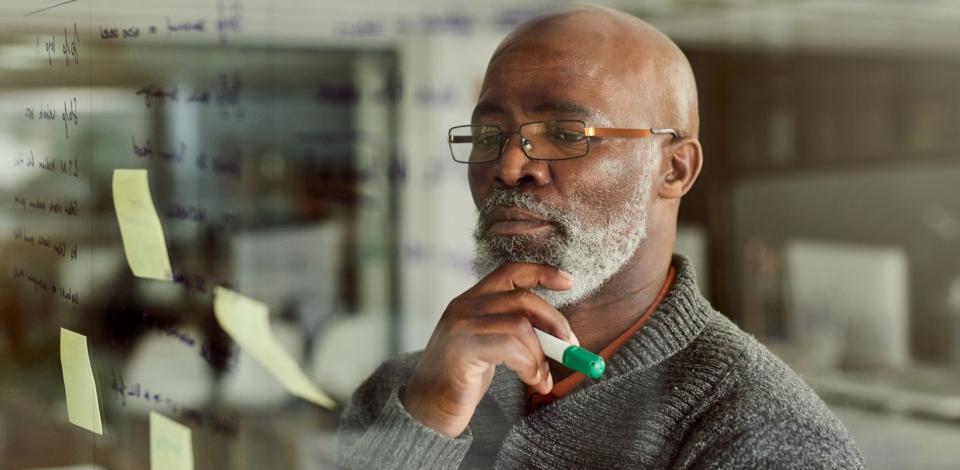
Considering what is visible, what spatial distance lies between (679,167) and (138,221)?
503 millimetres

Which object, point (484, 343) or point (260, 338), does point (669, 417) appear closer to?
point (484, 343)

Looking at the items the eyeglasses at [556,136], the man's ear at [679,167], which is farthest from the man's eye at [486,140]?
the man's ear at [679,167]

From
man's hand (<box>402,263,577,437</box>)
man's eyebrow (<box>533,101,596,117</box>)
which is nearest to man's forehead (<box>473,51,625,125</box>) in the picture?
man's eyebrow (<box>533,101,596,117</box>)

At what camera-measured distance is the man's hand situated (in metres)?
0.64

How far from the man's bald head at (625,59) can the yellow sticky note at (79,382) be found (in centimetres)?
51

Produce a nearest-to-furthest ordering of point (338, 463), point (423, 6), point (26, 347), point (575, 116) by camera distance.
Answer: point (575, 116) → point (338, 463) → point (26, 347) → point (423, 6)

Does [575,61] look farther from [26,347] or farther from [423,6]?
[423,6]

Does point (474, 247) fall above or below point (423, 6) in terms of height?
below

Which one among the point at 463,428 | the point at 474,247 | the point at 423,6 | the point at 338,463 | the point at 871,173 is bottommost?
the point at 871,173

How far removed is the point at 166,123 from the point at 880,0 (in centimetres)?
311

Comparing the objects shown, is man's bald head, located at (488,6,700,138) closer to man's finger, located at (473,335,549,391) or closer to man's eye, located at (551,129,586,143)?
man's eye, located at (551,129,586,143)

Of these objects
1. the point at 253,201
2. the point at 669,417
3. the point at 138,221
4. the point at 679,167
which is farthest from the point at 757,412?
the point at 253,201

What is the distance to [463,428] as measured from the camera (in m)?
0.69

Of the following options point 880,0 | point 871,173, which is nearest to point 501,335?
point 880,0
